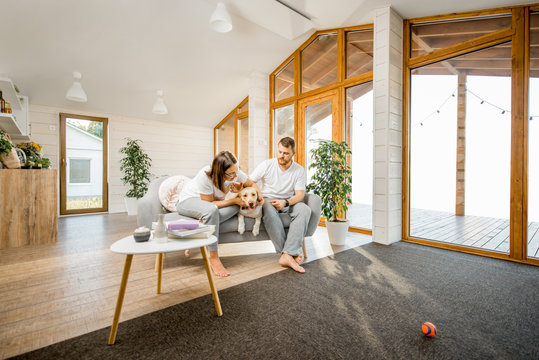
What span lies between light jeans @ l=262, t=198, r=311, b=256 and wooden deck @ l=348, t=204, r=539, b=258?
170 centimetres

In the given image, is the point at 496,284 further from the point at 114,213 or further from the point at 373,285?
the point at 114,213

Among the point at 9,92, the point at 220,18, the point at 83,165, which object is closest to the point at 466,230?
the point at 220,18

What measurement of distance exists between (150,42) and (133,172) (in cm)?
266

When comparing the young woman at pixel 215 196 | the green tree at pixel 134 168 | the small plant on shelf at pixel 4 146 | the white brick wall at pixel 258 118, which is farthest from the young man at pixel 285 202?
the green tree at pixel 134 168

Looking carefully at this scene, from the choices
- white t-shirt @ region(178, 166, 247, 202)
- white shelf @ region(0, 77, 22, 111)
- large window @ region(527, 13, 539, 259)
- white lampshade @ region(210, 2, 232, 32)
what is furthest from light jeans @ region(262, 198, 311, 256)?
white shelf @ region(0, 77, 22, 111)

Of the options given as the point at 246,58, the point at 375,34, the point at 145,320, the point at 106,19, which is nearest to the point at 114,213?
the point at 106,19

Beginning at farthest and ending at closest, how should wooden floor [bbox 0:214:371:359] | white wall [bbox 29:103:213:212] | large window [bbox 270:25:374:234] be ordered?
white wall [bbox 29:103:213:212] → large window [bbox 270:25:374:234] → wooden floor [bbox 0:214:371:359]

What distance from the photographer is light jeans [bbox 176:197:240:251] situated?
1.91 m

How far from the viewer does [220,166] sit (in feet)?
6.40

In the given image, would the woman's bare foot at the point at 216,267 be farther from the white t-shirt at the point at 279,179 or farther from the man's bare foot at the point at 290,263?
the white t-shirt at the point at 279,179

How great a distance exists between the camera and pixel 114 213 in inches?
209

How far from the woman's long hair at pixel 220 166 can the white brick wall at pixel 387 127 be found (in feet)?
5.95

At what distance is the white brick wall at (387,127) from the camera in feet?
9.43

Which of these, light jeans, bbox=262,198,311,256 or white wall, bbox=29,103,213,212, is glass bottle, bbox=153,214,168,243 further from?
white wall, bbox=29,103,213,212
